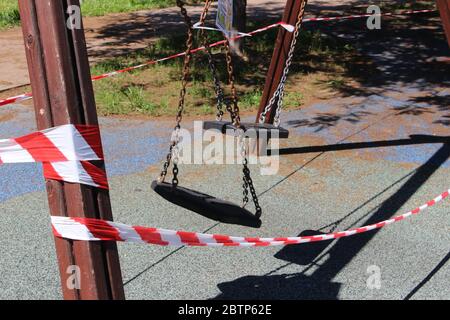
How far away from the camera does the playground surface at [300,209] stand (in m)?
4.95

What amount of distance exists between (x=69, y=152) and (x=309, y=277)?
2666mm

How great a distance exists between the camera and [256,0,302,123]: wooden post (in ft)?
23.8

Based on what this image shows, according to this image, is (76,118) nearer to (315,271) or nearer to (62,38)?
(62,38)

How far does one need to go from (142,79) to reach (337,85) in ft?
11.2

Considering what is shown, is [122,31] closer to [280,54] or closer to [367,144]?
[280,54]

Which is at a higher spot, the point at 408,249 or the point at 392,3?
the point at 392,3

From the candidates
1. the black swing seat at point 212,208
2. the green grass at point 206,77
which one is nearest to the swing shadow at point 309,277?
the black swing seat at point 212,208

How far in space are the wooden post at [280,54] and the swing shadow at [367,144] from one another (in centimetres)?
55

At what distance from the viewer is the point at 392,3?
739 inches

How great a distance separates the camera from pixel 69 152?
9.94 feet

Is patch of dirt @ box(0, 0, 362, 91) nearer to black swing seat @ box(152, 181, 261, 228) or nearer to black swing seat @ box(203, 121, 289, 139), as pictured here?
black swing seat @ box(203, 121, 289, 139)

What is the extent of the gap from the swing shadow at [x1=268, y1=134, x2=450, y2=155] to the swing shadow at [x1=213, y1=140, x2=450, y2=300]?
5.79 ft

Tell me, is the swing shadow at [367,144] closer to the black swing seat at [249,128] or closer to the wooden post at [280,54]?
the wooden post at [280,54]
